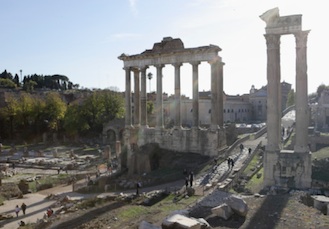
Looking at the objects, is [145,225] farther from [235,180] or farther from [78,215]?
[235,180]

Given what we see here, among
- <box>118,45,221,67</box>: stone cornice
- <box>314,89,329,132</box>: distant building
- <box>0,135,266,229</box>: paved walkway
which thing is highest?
<box>118,45,221,67</box>: stone cornice

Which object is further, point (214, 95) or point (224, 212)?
point (214, 95)

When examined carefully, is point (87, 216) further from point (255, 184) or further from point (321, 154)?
point (321, 154)

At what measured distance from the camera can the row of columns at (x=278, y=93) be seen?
1980 centimetres

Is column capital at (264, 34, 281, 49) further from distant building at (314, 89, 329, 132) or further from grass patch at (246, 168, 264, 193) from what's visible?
distant building at (314, 89, 329, 132)

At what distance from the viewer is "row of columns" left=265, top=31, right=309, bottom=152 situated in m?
19.8

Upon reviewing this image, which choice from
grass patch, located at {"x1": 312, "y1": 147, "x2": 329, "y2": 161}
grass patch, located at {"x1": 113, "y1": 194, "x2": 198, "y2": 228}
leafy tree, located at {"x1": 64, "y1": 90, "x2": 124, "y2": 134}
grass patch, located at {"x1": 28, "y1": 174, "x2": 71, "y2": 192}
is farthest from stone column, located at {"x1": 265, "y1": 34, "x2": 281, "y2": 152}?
leafy tree, located at {"x1": 64, "y1": 90, "x2": 124, "y2": 134}

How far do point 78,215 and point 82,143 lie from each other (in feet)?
127

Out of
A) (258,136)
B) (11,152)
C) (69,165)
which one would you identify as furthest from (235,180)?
(11,152)

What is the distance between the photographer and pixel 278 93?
20.3 m

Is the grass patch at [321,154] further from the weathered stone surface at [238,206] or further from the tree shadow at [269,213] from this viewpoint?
the weathered stone surface at [238,206]

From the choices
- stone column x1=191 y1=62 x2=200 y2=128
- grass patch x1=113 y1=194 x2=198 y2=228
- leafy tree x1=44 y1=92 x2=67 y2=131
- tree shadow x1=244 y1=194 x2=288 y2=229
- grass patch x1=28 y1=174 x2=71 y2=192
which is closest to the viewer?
tree shadow x1=244 y1=194 x2=288 y2=229

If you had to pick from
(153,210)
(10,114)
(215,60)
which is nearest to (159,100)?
(215,60)

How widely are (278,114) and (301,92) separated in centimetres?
164
